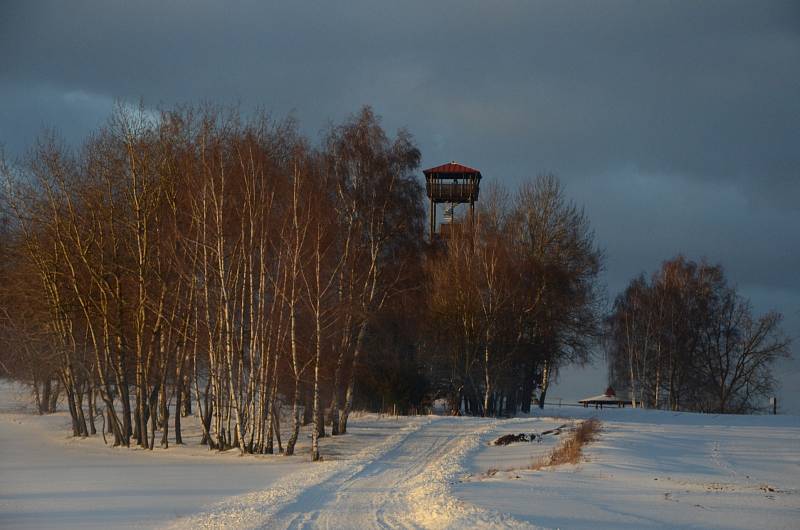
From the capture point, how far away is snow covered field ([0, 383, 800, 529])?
38.9 feet

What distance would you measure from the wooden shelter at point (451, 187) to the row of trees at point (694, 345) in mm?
16893

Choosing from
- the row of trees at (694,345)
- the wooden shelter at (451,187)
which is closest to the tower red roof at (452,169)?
the wooden shelter at (451,187)

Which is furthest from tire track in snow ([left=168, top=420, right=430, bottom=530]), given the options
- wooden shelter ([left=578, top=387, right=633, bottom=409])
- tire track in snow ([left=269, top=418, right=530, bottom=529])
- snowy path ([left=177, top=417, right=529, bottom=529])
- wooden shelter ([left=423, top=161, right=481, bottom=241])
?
wooden shelter ([left=578, top=387, right=633, bottom=409])

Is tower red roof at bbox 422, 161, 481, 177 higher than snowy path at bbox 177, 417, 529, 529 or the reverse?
higher

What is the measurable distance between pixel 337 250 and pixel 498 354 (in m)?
15.8

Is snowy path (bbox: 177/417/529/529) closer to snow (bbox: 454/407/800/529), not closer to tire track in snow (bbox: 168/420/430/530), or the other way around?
tire track in snow (bbox: 168/420/430/530)

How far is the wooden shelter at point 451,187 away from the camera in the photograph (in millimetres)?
45781

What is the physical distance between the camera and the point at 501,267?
134ft

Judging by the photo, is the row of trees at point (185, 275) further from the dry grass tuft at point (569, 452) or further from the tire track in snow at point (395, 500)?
the dry grass tuft at point (569, 452)

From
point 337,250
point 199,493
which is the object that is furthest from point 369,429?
point 199,493

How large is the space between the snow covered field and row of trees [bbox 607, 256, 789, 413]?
25.1m

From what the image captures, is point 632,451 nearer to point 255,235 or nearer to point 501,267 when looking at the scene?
point 255,235

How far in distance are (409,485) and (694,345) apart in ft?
141

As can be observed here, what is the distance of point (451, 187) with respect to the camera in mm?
46031
